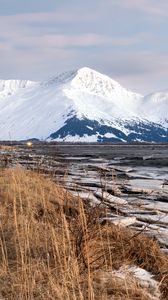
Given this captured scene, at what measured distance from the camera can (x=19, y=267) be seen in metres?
6.05

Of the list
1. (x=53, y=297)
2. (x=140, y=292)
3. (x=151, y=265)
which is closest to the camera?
(x=53, y=297)

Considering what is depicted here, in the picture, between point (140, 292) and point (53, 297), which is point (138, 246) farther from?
point (53, 297)

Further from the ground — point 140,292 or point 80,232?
point 80,232

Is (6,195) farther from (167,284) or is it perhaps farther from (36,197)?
(167,284)

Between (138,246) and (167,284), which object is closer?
(167,284)

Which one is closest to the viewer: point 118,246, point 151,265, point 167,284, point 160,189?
point 167,284

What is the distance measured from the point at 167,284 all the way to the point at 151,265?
1.09 meters

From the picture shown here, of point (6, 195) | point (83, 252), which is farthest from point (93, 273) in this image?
point (6, 195)

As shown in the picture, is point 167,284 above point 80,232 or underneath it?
underneath

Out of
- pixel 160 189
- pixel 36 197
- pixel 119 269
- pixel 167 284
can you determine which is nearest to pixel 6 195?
pixel 36 197

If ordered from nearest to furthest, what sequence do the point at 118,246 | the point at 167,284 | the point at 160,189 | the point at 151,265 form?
the point at 167,284 < the point at 151,265 < the point at 118,246 < the point at 160,189

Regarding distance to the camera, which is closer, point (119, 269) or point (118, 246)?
point (119, 269)

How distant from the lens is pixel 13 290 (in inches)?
213

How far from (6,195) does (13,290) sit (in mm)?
5522
